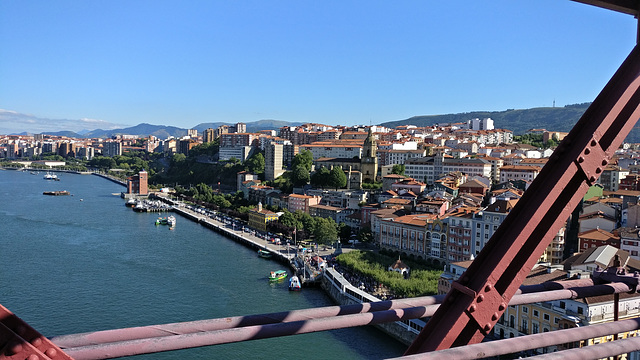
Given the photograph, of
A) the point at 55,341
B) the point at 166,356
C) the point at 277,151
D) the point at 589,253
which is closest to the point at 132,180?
the point at 277,151

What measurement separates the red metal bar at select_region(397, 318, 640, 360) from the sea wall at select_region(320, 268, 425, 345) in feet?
14.1

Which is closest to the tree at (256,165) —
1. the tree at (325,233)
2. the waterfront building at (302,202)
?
the waterfront building at (302,202)

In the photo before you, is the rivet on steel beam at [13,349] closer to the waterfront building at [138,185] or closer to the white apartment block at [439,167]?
the white apartment block at [439,167]

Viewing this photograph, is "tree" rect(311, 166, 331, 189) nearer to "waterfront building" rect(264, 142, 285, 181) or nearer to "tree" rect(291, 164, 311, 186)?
"tree" rect(291, 164, 311, 186)

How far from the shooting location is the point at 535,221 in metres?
0.57

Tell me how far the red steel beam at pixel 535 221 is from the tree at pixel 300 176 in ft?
51.0

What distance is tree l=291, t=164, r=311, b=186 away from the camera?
16156 millimetres

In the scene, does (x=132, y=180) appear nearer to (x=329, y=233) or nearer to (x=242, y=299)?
(x=329, y=233)

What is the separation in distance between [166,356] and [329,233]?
5.81 meters

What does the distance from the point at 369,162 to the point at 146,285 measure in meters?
10.3

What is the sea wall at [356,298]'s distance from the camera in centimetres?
567

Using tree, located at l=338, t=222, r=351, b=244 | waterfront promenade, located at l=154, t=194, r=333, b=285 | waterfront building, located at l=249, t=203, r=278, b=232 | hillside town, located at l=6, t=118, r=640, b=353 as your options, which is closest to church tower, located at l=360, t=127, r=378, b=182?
hillside town, located at l=6, t=118, r=640, b=353

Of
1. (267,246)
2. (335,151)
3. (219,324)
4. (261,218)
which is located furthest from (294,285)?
(335,151)

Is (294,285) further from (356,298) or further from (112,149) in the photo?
(112,149)
